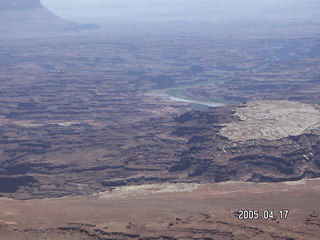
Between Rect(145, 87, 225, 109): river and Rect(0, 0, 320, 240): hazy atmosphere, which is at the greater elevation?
Rect(0, 0, 320, 240): hazy atmosphere

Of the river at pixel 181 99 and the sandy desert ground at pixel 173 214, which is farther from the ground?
the sandy desert ground at pixel 173 214

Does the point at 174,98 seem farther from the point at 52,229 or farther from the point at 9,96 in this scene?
the point at 52,229

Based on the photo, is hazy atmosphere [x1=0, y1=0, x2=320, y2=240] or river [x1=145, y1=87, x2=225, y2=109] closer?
hazy atmosphere [x1=0, y1=0, x2=320, y2=240]

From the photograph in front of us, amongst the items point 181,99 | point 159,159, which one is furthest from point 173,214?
point 181,99

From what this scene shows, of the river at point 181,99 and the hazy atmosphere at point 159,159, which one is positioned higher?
the hazy atmosphere at point 159,159

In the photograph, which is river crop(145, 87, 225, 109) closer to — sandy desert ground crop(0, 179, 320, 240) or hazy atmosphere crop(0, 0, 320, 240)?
hazy atmosphere crop(0, 0, 320, 240)

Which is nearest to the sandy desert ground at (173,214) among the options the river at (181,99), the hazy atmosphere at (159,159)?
the hazy atmosphere at (159,159)

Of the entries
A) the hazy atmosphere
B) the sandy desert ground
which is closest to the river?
the hazy atmosphere

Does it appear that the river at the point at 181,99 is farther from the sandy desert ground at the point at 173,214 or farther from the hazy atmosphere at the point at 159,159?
the sandy desert ground at the point at 173,214

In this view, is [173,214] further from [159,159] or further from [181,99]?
[181,99]

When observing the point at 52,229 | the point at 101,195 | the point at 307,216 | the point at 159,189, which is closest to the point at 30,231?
the point at 52,229

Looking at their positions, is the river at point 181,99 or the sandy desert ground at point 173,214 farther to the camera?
the river at point 181,99
